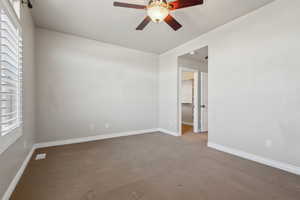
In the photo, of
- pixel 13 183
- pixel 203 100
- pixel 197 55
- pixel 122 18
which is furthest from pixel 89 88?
pixel 203 100

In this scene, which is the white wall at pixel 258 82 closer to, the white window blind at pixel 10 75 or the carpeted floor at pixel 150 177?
the carpeted floor at pixel 150 177

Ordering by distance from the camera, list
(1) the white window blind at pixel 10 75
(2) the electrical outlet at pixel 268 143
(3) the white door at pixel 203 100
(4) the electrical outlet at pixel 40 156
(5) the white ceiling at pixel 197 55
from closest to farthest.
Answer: (1) the white window blind at pixel 10 75, (2) the electrical outlet at pixel 268 143, (4) the electrical outlet at pixel 40 156, (5) the white ceiling at pixel 197 55, (3) the white door at pixel 203 100

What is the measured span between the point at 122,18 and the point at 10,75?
215 centimetres

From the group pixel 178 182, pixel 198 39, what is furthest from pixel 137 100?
pixel 178 182

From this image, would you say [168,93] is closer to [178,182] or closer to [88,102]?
[88,102]

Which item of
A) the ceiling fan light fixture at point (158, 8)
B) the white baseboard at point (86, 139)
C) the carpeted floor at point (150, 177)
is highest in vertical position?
the ceiling fan light fixture at point (158, 8)

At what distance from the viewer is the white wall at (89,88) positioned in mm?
3303

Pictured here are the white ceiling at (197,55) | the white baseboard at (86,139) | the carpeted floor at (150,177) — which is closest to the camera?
the carpeted floor at (150,177)

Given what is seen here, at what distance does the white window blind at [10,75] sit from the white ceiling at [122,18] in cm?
115

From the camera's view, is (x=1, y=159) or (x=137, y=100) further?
(x=137, y=100)

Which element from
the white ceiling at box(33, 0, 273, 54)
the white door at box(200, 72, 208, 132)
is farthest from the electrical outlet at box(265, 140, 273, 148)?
the white door at box(200, 72, 208, 132)

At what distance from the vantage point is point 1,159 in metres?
1.42

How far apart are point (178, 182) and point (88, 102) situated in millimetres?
3027

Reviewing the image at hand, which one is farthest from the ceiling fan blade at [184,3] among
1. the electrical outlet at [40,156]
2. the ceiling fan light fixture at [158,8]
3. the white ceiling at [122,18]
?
the electrical outlet at [40,156]
